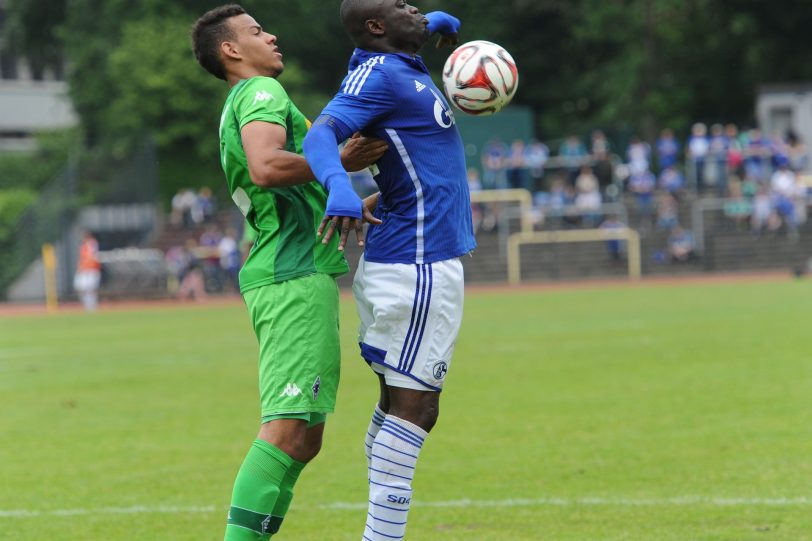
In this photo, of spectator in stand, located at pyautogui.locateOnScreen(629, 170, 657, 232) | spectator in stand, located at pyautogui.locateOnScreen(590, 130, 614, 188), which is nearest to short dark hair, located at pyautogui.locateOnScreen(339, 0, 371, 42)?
spectator in stand, located at pyautogui.locateOnScreen(629, 170, 657, 232)

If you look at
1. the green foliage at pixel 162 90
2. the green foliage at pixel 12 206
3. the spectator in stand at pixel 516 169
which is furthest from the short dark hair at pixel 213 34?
the green foliage at pixel 162 90

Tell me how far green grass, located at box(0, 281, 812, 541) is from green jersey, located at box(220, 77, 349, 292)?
1.62 metres

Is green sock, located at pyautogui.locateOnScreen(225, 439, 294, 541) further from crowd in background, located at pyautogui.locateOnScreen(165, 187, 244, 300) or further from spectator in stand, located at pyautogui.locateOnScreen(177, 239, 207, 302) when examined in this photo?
crowd in background, located at pyautogui.locateOnScreen(165, 187, 244, 300)

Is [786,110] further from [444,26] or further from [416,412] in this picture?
[416,412]

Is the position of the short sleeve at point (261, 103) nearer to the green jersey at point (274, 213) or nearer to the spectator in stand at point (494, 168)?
the green jersey at point (274, 213)

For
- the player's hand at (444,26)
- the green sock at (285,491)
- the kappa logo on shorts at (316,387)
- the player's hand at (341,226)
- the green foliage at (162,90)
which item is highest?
the green foliage at (162,90)

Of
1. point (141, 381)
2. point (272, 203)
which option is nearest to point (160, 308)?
point (141, 381)

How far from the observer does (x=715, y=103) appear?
5000cm

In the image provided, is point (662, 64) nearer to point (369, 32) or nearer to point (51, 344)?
point (51, 344)

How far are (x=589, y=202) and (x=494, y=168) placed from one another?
346 cm

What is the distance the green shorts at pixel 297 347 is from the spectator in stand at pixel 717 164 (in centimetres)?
3238

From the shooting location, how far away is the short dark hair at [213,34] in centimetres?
541

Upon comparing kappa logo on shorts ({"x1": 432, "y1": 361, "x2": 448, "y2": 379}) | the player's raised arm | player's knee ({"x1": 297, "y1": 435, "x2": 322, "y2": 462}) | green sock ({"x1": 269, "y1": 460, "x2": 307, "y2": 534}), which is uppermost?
the player's raised arm

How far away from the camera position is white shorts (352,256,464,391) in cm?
497
